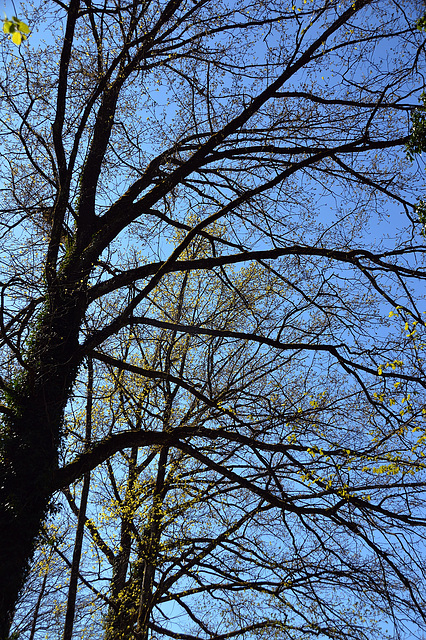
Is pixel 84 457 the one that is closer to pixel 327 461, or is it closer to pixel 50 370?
pixel 50 370

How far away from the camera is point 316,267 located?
729 cm

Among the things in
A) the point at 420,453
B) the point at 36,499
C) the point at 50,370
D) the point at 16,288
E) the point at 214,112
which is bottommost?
the point at 36,499

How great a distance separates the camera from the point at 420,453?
5223mm

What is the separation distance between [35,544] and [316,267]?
5.35 m

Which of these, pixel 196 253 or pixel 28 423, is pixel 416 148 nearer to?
pixel 196 253

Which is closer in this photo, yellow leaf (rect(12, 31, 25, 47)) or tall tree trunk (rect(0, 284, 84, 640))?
yellow leaf (rect(12, 31, 25, 47))

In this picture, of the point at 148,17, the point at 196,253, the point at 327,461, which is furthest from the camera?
the point at 196,253

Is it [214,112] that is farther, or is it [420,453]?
[214,112]

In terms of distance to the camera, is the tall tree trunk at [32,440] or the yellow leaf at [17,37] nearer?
the yellow leaf at [17,37]

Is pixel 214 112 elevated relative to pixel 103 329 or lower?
elevated

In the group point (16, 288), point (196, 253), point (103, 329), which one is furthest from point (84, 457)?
point (196, 253)

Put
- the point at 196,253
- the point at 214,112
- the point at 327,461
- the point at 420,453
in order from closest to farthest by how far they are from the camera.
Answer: the point at 420,453
the point at 327,461
the point at 214,112
the point at 196,253

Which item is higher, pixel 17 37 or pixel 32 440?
pixel 32 440

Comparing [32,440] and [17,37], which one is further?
[32,440]
